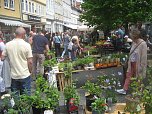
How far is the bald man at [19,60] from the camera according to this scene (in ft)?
22.9

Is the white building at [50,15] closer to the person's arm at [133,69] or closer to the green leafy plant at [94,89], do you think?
the person's arm at [133,69]

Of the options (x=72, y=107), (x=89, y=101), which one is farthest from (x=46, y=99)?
(x=89, y=101)

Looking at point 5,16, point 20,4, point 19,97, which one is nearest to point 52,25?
point 20,4

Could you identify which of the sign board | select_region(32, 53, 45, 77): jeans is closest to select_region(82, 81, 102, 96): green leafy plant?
select_region(32, 53, 45, 77): jeans

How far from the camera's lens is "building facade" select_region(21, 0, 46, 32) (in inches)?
1603

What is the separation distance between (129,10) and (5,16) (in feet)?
71.5

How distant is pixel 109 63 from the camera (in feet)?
37.7

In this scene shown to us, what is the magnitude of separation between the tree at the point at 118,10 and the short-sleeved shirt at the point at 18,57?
22.2ft

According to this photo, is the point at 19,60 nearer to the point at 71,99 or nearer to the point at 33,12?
the point at 71,99

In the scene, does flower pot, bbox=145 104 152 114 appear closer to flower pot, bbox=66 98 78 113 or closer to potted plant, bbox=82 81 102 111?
potted plant, bbox=82 81 102 111

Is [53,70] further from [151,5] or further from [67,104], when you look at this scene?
[151,5]

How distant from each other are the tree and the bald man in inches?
265

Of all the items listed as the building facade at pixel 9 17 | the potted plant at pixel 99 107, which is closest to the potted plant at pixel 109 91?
the potted plant at pixel 99 107

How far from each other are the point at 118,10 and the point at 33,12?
33605 millimetres
